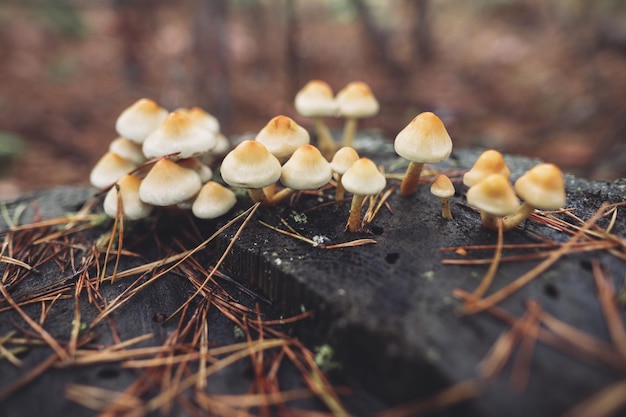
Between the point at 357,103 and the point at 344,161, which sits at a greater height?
the point at 357,103

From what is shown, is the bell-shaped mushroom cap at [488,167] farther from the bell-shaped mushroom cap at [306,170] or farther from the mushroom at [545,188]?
the bell-shaped mushroom cap at [306,170]

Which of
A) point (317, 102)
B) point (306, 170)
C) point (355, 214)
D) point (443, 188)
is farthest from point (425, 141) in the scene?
point (317, 102)

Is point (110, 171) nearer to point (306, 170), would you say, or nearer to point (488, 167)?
point (306, 170)

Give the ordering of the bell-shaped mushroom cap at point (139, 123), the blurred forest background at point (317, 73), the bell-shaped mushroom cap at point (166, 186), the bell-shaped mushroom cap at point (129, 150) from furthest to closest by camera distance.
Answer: the blurred forest background at point (317, 73) < the bell-shaped mushroom cap at point (129, 150) < the bell-shaped mushroom cap at point (139, 123) < the bell-shaped mushroom cap at point (166, 186)

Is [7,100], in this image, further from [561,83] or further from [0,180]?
[561,83]

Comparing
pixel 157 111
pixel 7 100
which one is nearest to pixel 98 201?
pixel 157 111

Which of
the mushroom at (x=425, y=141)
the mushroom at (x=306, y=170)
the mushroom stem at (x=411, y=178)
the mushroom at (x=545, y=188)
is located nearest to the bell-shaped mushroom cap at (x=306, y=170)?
the mushroom at (x=306, y=170)
